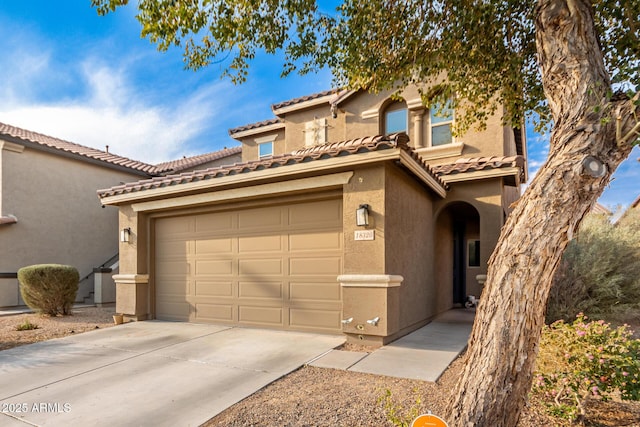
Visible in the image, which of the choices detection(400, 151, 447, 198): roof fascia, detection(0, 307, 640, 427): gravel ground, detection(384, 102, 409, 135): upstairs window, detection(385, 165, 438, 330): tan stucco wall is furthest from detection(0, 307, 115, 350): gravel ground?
detection(384, 102, 409, 135): upstairs window

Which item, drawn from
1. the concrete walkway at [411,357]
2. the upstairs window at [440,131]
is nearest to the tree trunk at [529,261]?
the concrete walkway at [411,357]

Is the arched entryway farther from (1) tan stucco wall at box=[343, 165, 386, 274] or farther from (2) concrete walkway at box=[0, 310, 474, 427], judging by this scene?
(1) tan stucco wall at box=[343, 165, 386, 274]

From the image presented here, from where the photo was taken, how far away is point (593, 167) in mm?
2941

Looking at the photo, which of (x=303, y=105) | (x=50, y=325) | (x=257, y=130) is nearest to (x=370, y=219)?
(x=50, y=325)

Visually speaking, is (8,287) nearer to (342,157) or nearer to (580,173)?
(342,157)

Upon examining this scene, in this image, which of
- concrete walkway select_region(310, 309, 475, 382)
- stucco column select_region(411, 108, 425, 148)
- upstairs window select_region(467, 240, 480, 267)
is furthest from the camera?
upstairs window select_region(467, 240, 480, 267)

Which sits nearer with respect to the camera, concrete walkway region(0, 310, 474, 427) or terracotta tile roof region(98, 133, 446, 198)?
concrete walkway region(0, 310, 474, 427)

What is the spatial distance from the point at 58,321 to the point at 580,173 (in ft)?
36.8

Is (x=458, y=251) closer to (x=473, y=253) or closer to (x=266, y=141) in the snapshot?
(x=473, y=253)

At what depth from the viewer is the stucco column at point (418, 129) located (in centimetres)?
1111

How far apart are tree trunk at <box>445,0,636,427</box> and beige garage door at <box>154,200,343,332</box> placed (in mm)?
4330

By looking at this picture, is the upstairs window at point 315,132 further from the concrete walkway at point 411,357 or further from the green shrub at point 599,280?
the green shrub at point 599,280

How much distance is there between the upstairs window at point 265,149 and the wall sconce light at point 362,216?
394 inches

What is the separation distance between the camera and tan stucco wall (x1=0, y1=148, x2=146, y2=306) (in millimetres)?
12695
